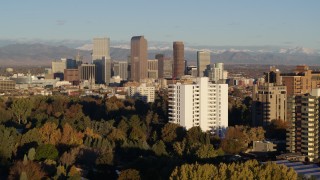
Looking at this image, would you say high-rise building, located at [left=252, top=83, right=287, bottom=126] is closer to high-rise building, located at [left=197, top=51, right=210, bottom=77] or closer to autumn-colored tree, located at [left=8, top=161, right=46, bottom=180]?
autumn-colored tree, located at [left=8, top=161, right=46, bottom=180]

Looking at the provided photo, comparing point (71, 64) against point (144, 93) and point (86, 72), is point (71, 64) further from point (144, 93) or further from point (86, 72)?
point (144, 93)

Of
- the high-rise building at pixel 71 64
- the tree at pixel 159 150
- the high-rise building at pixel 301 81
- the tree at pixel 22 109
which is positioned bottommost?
the tree at pixel 159 150

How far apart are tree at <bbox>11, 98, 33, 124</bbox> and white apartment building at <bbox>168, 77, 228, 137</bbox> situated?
28.7 ft

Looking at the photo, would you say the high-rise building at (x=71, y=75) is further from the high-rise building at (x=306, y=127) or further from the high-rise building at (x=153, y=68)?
the high-rise building at (x=306, y=127)

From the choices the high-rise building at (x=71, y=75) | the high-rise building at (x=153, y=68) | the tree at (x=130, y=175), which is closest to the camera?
the tree at (x=130, y=175)

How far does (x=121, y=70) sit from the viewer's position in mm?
111062

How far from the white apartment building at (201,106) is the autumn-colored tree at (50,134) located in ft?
24.8

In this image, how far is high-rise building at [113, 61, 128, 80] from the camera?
109m

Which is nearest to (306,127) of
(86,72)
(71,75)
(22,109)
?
(22,109)

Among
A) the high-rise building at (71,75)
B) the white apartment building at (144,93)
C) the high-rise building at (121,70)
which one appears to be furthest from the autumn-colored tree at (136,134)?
the high-rise building at (121,70)

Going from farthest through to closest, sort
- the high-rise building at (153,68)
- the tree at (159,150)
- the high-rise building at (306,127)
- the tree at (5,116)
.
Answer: the high-rise building at (153,68)
the tree at (5,116)
the high-rise building at (306,127)
the tree at (159,150)

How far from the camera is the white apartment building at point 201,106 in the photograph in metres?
35.6

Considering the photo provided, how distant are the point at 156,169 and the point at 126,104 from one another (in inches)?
1242

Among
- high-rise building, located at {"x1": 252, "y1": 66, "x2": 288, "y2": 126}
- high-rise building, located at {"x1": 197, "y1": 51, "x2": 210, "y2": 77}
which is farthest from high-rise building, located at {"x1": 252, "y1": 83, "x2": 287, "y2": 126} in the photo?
high-rise building, located at {"x1": 197, "y1": 51, "x2": 210, "y2": 77}
